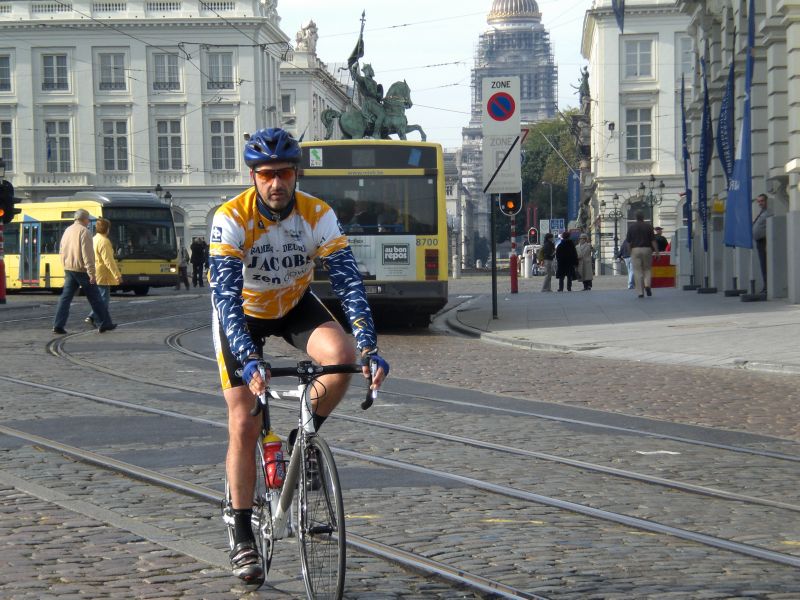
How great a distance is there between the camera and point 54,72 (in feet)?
253

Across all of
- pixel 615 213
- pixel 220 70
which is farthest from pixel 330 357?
pixel 220 70

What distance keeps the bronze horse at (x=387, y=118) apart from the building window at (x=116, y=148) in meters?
42.9

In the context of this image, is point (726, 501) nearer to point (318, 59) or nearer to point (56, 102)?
point (56, 102)

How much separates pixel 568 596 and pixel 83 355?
1293cm

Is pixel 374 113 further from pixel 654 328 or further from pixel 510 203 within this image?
pixel 654 328

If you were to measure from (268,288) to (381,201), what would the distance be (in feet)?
53.2

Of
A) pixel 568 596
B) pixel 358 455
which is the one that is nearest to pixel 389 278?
pixel 358 455

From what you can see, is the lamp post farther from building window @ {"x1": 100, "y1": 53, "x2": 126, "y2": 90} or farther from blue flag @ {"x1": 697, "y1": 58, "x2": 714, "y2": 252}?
blue flag @ {"x1": 697, "y1": 58, "x2": 714, "y2": 252}

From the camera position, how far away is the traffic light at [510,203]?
26.0m

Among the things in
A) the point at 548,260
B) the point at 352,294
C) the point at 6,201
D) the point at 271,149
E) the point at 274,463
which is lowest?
the point at 274,463

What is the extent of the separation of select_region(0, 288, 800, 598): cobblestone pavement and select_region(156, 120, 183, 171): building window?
64.2 metres

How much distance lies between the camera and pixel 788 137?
25.2m

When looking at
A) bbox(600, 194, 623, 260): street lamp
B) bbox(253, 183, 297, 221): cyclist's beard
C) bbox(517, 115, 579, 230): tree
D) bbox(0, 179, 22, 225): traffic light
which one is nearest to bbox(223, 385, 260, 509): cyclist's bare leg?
bbox(253, 183, 297, 221): cyclist's beard

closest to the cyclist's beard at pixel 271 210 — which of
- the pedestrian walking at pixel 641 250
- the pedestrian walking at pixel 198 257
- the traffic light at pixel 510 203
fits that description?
the traffic light at pixel 510 203
